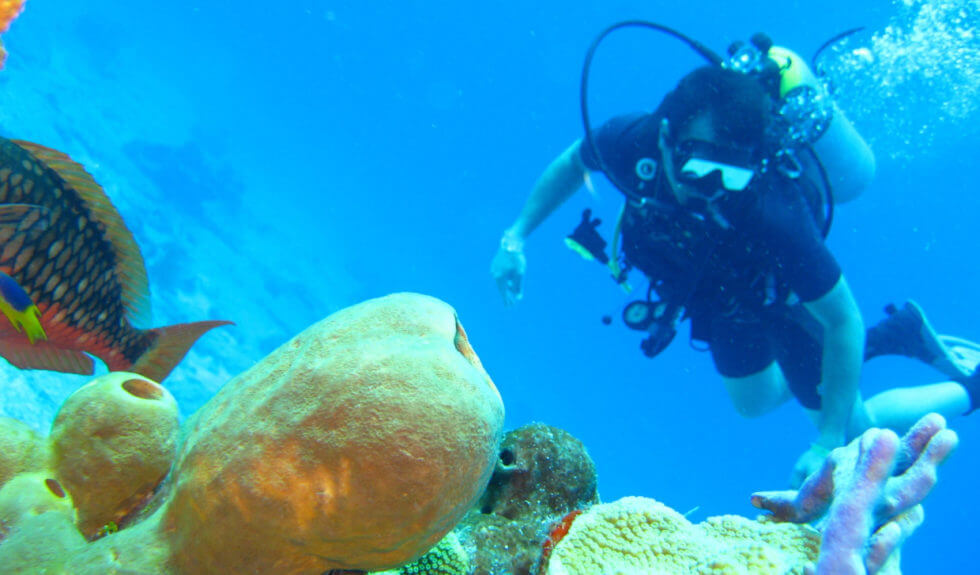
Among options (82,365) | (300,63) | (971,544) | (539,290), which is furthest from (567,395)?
(82,365)

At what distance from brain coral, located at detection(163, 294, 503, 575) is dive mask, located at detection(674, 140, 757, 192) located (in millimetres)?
3814

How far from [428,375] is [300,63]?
80.2 metres

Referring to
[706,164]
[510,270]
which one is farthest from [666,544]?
[510,270]

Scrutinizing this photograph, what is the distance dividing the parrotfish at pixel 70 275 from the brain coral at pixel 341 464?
34.9 inches

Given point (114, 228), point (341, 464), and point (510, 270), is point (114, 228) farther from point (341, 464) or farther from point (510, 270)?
point (510, 270)

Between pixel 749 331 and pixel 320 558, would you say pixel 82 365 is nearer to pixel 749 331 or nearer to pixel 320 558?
pixel 320 558

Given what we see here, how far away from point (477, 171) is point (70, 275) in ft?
250

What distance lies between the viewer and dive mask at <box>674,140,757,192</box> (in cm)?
429

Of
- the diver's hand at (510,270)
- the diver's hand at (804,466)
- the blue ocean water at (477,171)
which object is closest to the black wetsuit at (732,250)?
the diver's hand at (510,270)

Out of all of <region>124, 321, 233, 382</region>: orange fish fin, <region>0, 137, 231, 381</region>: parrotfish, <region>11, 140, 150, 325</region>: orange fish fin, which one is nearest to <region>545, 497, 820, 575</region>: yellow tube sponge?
<region>0, 137, 231, 381</region>: parrotfish

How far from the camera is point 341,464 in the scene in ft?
3.51

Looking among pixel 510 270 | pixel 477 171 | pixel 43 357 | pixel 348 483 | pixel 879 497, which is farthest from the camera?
pixel 477 171

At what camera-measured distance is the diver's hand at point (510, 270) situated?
223 inches

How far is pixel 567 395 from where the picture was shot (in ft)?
207
